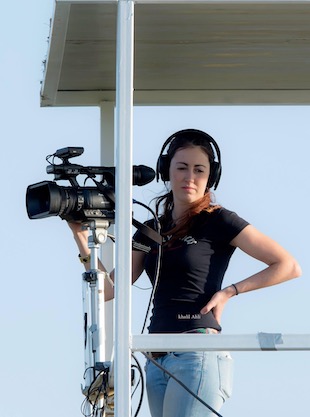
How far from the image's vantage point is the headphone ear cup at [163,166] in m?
6.08

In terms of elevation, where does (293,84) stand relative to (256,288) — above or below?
above

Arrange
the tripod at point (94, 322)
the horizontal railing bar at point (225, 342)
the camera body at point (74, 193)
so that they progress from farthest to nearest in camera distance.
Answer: the camera body at point (74, 193) → the tripod at point (94, 322) → the horizontal railing bar at point (225, 342)

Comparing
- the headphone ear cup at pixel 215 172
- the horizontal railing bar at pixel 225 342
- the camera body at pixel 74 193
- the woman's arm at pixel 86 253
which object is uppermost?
the headphone ear cup at pixel 215 172

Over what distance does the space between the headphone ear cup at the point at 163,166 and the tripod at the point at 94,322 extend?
50 centimetres

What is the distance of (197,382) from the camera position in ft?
17.9

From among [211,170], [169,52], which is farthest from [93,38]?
[211,170]

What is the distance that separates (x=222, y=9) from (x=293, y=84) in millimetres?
1484

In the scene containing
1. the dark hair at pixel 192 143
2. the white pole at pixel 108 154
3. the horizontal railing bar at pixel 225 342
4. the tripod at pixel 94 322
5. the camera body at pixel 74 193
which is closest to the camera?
the horizontal railing bar at pixel 225 342

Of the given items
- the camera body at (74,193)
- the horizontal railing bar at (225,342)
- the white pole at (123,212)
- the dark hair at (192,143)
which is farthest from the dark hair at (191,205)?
the horizontal railing bar at (225,342)

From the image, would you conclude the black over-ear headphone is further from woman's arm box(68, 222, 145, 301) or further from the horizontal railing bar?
the horizontal railing bar

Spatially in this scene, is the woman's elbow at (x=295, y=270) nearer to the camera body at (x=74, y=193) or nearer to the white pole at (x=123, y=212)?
the camera body at (x=74, y=193)

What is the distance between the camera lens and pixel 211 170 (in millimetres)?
6012

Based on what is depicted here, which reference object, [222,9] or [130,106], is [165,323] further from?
[222,9]

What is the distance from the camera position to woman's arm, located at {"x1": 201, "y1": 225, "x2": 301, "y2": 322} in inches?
221
